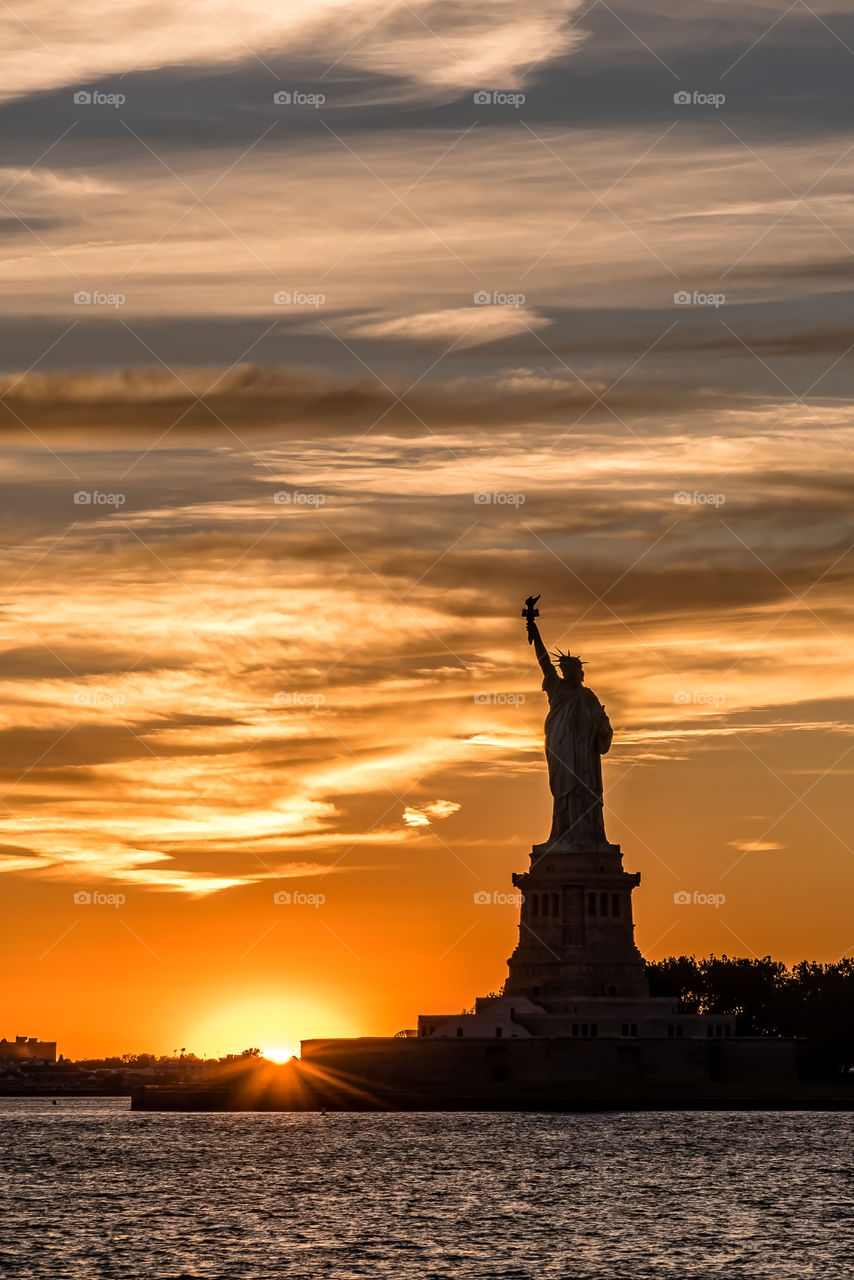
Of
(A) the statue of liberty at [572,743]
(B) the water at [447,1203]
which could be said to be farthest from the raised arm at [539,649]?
(B) the water at [447,1203]

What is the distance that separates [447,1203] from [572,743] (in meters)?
74.9

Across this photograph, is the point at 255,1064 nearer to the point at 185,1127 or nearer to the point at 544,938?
the point at 185,1127

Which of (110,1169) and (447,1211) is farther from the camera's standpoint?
(110,1169)

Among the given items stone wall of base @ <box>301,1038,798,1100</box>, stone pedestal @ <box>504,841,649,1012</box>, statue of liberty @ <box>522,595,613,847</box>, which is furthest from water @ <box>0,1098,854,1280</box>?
statue of liberty @ <box>522,595,613,847</box>

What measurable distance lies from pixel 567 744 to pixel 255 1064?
3724 centimetres

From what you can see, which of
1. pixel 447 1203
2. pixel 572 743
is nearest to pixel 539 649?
pixel 572 743

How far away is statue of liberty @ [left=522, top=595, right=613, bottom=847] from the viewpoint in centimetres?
17450

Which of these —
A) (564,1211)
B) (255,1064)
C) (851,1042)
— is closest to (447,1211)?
(564,1211)

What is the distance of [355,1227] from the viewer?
94.7 meters

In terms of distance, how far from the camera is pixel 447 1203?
102 meters

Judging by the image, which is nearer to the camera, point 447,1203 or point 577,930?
point 447,1203

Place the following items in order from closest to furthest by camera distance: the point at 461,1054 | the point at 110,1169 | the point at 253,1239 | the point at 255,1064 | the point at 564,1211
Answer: the point at 253,1239
the point at 564,1211
the point at 110,1169
the point at 461,1054
the point at 255,1064

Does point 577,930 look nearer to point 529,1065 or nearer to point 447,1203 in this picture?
point 529,1065

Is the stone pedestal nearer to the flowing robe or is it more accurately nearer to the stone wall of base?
the flowing robe
